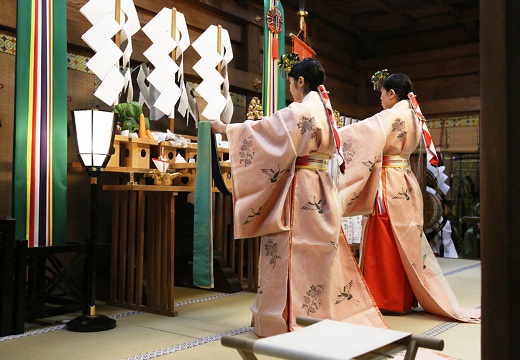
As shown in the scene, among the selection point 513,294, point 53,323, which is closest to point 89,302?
point 53,323

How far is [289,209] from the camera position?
3.38 meters

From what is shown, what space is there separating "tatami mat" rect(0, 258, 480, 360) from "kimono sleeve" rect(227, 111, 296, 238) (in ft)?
2.23

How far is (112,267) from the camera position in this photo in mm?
4402

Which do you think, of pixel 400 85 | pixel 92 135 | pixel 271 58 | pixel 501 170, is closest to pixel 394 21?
→ pixel 271 58

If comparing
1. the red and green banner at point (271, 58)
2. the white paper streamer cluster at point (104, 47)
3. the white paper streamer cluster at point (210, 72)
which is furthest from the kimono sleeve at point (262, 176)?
the red and green banner at point (271, 58)

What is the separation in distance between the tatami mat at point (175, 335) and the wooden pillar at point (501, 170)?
1839 millimetres

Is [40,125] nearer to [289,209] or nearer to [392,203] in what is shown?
[289,209]

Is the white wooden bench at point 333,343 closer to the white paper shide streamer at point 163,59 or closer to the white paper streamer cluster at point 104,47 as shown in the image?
the white paper streamer cluster at point 104,47

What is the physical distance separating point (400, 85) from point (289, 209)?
5.54 feet

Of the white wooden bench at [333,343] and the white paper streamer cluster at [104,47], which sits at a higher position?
the white paper streamer cluster at [104,47]

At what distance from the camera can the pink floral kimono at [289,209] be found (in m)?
3.30

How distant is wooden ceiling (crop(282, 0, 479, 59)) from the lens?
8391mm

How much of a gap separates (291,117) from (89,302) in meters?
1.72

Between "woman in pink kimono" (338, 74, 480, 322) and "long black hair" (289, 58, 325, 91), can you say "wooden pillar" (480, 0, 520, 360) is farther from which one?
"woman in pink kimono" (338, 74, 480, 322)
